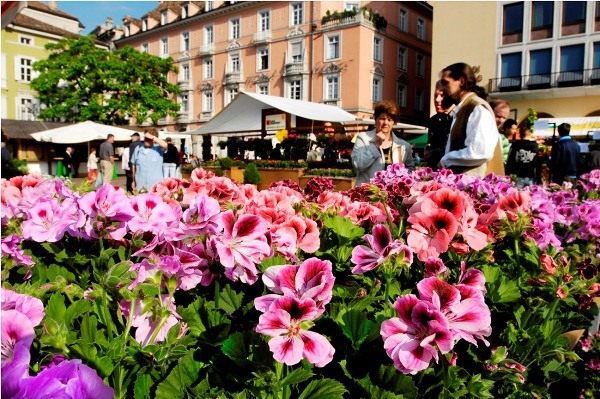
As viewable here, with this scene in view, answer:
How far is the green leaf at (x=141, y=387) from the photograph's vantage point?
75cm

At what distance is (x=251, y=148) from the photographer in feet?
54.4

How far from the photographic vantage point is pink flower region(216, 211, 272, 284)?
96 centimetres

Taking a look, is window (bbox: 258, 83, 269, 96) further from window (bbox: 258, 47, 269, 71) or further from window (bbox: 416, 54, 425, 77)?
window (bbox: 416, 54, 425, 77)

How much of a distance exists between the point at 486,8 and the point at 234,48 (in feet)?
66.8

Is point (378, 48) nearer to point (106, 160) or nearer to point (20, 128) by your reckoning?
point (20, 128)

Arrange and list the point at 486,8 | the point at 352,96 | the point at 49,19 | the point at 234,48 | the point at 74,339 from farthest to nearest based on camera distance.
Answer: the point at 49,19, the point at 234,48, the point at 352,96, the point at 486,8, the point at 74,339

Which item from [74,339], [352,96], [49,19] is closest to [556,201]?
[74,339]

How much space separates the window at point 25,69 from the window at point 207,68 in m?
14.8

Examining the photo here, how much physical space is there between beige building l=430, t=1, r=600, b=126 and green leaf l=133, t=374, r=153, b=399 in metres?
27.2

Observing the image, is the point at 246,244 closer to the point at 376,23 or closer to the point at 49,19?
the point at 376,23

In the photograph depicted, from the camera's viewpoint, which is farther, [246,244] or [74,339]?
[246,244]

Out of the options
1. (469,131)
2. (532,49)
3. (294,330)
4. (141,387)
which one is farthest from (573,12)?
(141,387)

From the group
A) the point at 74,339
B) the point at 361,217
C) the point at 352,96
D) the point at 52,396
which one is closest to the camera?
the point at 52,396

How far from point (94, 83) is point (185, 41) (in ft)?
40.6
